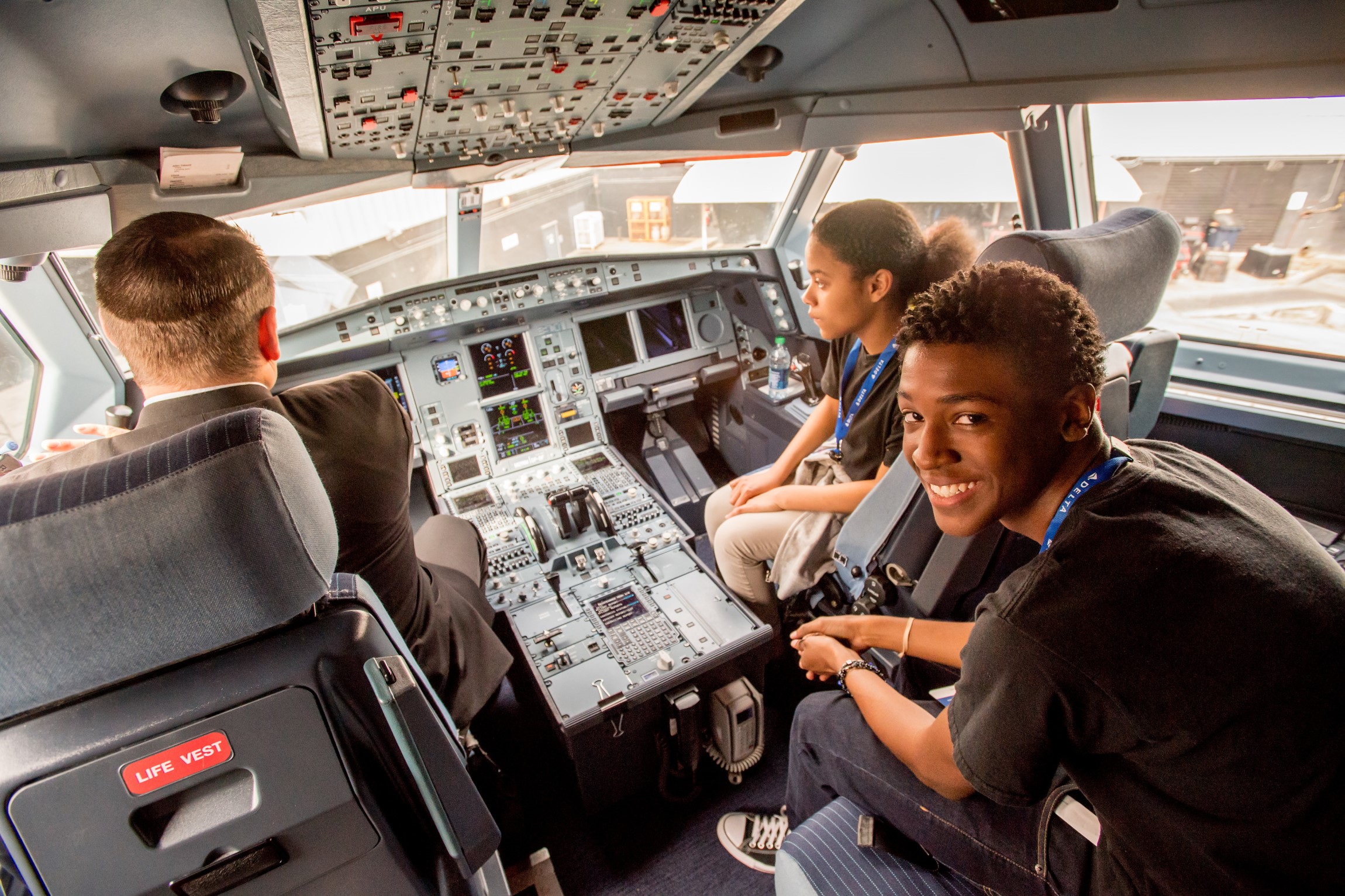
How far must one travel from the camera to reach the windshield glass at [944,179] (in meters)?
2.63

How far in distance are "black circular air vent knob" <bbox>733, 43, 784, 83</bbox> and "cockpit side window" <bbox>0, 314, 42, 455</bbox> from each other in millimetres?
2967

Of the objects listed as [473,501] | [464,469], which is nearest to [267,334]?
[473,501]

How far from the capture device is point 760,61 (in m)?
1.99

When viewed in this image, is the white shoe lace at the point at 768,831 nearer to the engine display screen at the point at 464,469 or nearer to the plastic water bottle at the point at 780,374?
the plastic water bottle at the point at 780,374

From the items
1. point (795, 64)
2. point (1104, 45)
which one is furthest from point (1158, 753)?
point (795, 64)

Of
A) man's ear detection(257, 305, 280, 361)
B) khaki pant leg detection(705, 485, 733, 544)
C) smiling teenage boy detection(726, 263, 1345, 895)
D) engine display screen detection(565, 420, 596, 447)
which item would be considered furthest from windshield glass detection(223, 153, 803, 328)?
smiling teenage boy detection(726, 263, 1345, 895)

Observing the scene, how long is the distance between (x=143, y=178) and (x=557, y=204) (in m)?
2.80

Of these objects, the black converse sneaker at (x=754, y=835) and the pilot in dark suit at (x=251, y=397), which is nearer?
the pilot in dark suit at (x=251, y=397)

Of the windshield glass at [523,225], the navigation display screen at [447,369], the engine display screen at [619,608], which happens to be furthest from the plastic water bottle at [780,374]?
the navigation display screen at [447,369]

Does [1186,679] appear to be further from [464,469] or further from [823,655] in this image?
[464,469]

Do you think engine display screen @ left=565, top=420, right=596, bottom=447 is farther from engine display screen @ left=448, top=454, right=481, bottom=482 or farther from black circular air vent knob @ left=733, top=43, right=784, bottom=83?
black circular air vent knob @ left=733, top=43, right=784, bottom=83

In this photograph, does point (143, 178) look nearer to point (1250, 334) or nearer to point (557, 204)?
point (557, 204)

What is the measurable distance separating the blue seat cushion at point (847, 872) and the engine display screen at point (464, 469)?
256 cm

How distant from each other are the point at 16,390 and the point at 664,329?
300cm
